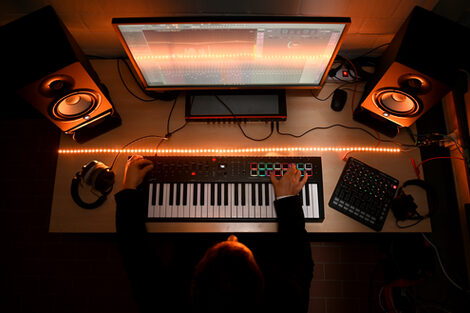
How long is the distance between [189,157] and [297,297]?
90 cm

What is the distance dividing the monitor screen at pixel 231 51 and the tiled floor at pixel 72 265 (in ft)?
4.38

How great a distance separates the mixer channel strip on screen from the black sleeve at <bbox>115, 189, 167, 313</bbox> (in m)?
0.14

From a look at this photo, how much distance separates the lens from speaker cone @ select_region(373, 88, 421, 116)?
4.78 ft

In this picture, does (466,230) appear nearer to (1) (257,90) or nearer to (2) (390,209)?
(2) (390,209)

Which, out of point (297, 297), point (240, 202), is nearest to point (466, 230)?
point (297, 297)

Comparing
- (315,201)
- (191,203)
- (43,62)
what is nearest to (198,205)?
(191,203)

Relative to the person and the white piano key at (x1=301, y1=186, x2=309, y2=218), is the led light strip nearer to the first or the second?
the person

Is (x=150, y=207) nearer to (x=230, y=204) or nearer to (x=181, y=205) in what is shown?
(x=181, y=205)

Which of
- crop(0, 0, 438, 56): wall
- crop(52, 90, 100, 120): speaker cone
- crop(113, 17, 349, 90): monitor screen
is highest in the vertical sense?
crop(0, 0, 438, 56): wall

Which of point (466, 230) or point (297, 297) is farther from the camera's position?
point (466, 230)

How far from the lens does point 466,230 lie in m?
1.86

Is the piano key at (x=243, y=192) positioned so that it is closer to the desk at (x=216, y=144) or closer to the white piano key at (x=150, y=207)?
the desk at (x=216, y=144)

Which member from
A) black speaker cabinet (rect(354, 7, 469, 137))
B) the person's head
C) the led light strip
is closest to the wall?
black speaker cabinet (rect(354, 7, 469, 137))

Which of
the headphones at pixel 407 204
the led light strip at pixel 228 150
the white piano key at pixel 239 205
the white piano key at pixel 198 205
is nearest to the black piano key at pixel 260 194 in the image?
the white piano key at pixel 239 205
